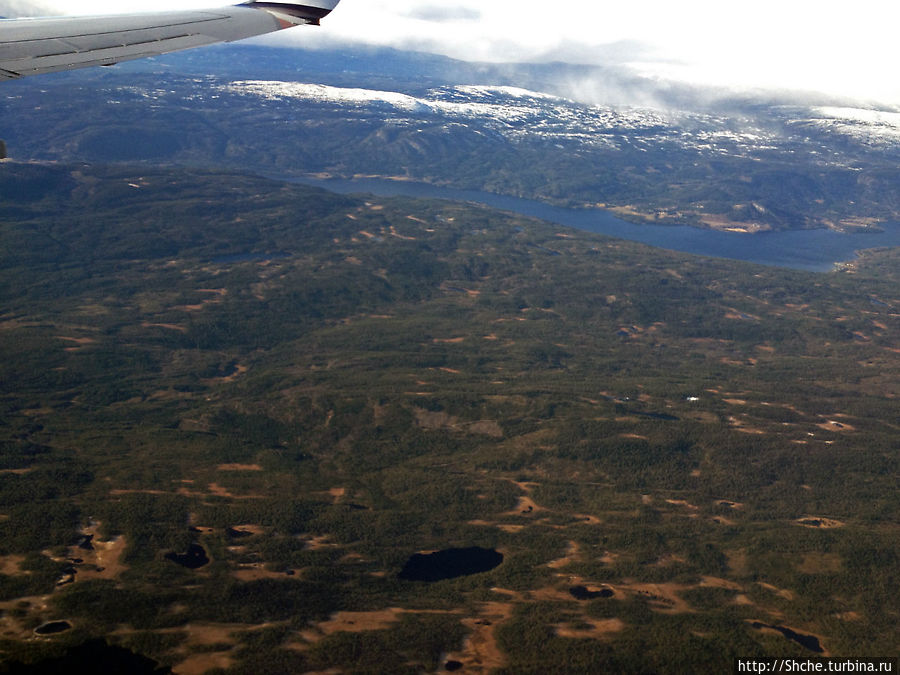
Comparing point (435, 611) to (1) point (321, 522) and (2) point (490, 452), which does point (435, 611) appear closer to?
(1) point (321, 522)

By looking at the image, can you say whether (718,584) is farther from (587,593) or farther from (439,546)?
(439,546)

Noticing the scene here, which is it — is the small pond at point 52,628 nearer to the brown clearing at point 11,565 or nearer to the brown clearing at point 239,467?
the brown clearing at point 11,565

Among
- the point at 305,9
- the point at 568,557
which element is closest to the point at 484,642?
the point at 568,557

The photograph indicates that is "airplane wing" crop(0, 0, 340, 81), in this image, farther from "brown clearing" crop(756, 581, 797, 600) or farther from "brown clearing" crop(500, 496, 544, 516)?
"brown clearing" crop(500, 496, 544, 516)

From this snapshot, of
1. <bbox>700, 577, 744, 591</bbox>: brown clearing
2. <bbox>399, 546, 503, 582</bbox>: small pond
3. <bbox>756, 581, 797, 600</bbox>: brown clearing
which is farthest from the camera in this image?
<bbox>399, 546, 503, 582</bbox>: small pond

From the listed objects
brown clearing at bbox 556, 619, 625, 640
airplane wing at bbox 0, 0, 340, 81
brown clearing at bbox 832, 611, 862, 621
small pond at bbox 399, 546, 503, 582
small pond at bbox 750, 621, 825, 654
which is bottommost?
small pond at bbox 399, 546, 503, 582

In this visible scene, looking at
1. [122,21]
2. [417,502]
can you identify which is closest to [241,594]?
[417,502]

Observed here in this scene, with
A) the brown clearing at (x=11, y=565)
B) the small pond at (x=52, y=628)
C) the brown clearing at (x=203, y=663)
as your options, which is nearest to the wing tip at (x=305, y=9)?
the brown clearing at (x=203, y=663)

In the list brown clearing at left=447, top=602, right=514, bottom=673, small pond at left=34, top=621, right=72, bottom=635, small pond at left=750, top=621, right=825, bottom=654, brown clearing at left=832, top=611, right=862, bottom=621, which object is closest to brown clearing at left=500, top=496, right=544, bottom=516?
brown clearing at left=447, top=602, right=514, bottom=673
